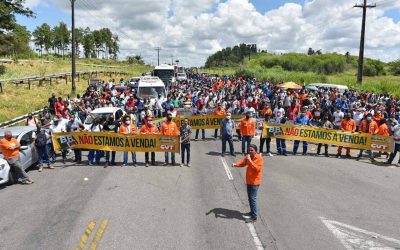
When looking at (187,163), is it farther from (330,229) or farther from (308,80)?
(308,80)

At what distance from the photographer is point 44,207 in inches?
361

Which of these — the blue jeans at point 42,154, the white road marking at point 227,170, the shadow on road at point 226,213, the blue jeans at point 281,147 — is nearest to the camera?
the shadow on road at point 226,213

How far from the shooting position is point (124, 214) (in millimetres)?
8625

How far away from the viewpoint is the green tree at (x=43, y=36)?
104375mm

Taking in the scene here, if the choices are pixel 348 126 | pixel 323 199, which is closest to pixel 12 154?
pixel 323 199

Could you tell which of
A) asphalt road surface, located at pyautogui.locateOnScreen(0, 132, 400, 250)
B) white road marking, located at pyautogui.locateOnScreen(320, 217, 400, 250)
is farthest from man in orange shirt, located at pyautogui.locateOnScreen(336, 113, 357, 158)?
white road marking, located at pyautogui.locateOnScreen(320, 217, 400, 250)

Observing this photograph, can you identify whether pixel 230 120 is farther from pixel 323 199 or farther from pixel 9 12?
pixel 9 12

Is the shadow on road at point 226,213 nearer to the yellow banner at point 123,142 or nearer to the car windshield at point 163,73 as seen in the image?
the yellow banner at point 123,142

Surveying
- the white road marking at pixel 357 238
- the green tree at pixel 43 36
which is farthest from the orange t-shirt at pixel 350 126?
the green tree at pixel 43 36

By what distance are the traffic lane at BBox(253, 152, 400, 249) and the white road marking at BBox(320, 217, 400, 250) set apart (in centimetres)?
19

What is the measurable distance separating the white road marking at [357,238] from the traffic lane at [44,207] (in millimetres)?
5552

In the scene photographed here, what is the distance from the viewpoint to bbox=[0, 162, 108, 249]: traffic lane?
7387 mm

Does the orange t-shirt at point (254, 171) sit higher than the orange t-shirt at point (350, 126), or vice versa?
the orange t-shirt at point (350, 126)

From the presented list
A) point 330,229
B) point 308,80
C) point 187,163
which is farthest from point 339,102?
point 308,80
